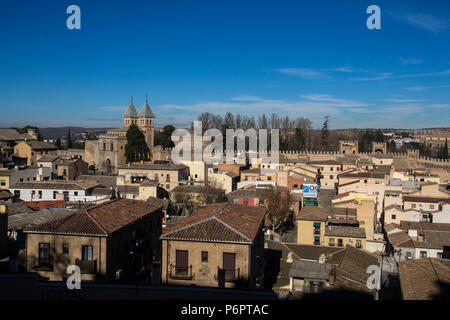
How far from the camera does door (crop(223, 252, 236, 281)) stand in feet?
24.1

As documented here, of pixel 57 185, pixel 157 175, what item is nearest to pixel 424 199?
pixel 157 175

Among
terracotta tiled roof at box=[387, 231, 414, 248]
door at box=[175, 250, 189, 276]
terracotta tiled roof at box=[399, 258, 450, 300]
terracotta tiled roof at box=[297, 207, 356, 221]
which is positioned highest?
door at box=[175, 250, 189, 276]

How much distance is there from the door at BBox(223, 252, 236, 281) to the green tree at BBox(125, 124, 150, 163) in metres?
29.3

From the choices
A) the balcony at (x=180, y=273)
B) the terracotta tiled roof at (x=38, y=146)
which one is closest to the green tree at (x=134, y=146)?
the terracotta tiled roof at (x=38, y=146)

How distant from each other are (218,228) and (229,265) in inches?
27.3

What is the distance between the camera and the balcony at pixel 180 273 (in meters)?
7.42

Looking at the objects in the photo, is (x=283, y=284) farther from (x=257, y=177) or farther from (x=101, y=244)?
(x=257, y=177)

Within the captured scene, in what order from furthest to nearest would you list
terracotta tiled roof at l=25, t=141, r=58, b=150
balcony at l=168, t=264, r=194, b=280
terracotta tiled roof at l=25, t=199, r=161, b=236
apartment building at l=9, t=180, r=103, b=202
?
terracotta tiled roof at l=25, t=141, r=58, b=150 < apartment building at l=9, t=180, r=103, b=202 < terracotta tiled roof at l=25, t=199, r=161, b=236 < balcony at l=168, t=264, r=194, b=280

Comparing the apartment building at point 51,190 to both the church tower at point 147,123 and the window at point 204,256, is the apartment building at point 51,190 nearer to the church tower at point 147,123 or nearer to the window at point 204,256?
the window at point 204,256

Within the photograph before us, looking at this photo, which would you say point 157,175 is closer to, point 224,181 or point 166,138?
point 224,181

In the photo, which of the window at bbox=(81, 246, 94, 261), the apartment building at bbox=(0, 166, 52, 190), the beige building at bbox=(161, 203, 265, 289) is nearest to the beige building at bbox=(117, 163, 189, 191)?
the apartment building at bbox=(0, 166, 52, 190)

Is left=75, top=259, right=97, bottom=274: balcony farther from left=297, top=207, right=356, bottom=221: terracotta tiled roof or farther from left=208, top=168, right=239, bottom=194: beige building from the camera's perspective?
left=208, top=168, right=239, bottom=194: beige building
